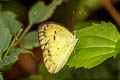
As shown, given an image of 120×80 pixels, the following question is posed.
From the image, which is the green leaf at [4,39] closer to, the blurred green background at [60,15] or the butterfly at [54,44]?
the butterfly at [54,44]

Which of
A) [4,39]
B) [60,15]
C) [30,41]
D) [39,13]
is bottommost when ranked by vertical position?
[60,15]

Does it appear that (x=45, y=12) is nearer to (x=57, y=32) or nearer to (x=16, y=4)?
(x=57, y=32)

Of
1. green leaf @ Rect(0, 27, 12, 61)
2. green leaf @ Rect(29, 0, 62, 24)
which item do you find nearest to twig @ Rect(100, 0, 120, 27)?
green leaf @ Rect(29, 0, 62, 24)

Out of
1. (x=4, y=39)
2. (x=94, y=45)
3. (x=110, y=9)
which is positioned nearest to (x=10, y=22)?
(x=4, y=39)

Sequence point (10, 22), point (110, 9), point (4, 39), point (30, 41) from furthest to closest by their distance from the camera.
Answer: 1. point (110, 9)
2. point (10, 22)
3. point (30, 41)
4. point (4, 39)

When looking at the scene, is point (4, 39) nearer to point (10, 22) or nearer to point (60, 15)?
point (10, 22)

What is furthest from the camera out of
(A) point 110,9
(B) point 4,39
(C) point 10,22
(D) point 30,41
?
(A) point 110,9

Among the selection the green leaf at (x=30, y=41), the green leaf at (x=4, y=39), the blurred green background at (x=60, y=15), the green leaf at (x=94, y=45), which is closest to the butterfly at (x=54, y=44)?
the green leaf at (x=94, y=45)
